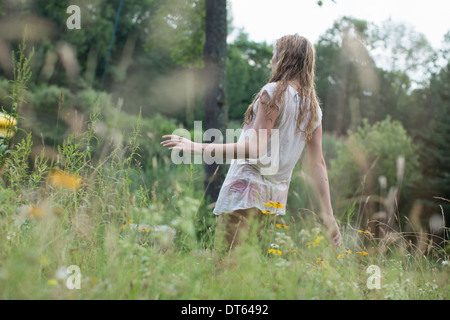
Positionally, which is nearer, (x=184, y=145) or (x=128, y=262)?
(x=128, y=262)

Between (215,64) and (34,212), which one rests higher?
(215,64)

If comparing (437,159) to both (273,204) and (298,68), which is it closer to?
(298,68)

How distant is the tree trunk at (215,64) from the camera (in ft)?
19.4

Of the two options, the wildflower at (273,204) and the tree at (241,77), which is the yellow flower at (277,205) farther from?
the tree at (241,77)

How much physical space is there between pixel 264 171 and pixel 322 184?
482 millimetres

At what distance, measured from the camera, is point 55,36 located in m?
25.7

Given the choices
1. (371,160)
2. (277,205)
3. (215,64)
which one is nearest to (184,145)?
(277,205)

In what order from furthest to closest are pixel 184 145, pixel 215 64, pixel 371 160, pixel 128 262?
pixel 371 160 < pixel 215 64 < pixel 184 145 < pixel 128 262

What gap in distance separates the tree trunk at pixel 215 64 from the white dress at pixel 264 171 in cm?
351

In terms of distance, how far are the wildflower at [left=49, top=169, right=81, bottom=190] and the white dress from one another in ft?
2.86

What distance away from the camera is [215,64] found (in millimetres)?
5957
